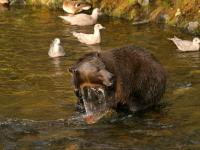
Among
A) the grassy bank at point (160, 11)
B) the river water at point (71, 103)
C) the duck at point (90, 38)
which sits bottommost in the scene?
the river water at point (71, 103)

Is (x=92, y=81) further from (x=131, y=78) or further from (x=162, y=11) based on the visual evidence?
(x=162, y=11)

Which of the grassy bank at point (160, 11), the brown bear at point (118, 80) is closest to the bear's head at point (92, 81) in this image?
the brown bear at point (118, 80)

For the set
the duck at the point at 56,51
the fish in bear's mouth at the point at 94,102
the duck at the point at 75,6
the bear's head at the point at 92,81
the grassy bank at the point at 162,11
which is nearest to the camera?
the bear's head at the point at 92,81

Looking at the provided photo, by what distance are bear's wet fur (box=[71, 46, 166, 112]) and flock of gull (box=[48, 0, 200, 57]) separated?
5153mm

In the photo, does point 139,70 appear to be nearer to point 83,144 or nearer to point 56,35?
point 83,144

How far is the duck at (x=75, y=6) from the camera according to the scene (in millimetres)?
23906

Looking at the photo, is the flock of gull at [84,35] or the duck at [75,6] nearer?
the flock of gull at [84,35]

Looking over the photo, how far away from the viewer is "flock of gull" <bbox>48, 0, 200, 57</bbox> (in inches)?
639

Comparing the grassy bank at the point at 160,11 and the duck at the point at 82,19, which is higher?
the grassy bank at the point at 160,11

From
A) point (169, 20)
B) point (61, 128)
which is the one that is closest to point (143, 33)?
point (169, 20)

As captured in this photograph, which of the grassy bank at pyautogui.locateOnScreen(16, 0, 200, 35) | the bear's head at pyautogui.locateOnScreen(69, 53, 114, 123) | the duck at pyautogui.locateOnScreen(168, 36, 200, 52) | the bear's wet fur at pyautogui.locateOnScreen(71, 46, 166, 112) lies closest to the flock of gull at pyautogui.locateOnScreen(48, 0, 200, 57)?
the duck at pyautogui.locateOnScreen(168, 36, 200, 52)

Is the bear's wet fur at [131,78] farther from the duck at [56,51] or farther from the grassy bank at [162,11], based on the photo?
the grassy bank at [162,11]

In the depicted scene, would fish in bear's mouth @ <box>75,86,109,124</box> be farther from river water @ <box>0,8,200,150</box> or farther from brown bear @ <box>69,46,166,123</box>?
river water @ <box>0,8,200,150</box>

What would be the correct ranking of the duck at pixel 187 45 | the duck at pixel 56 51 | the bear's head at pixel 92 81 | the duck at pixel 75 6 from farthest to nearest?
the duck at pixel 75 6 → the duck at pixel 187 45 → the duck at pixel 56 51 → the bear's head at pixel 92 81
